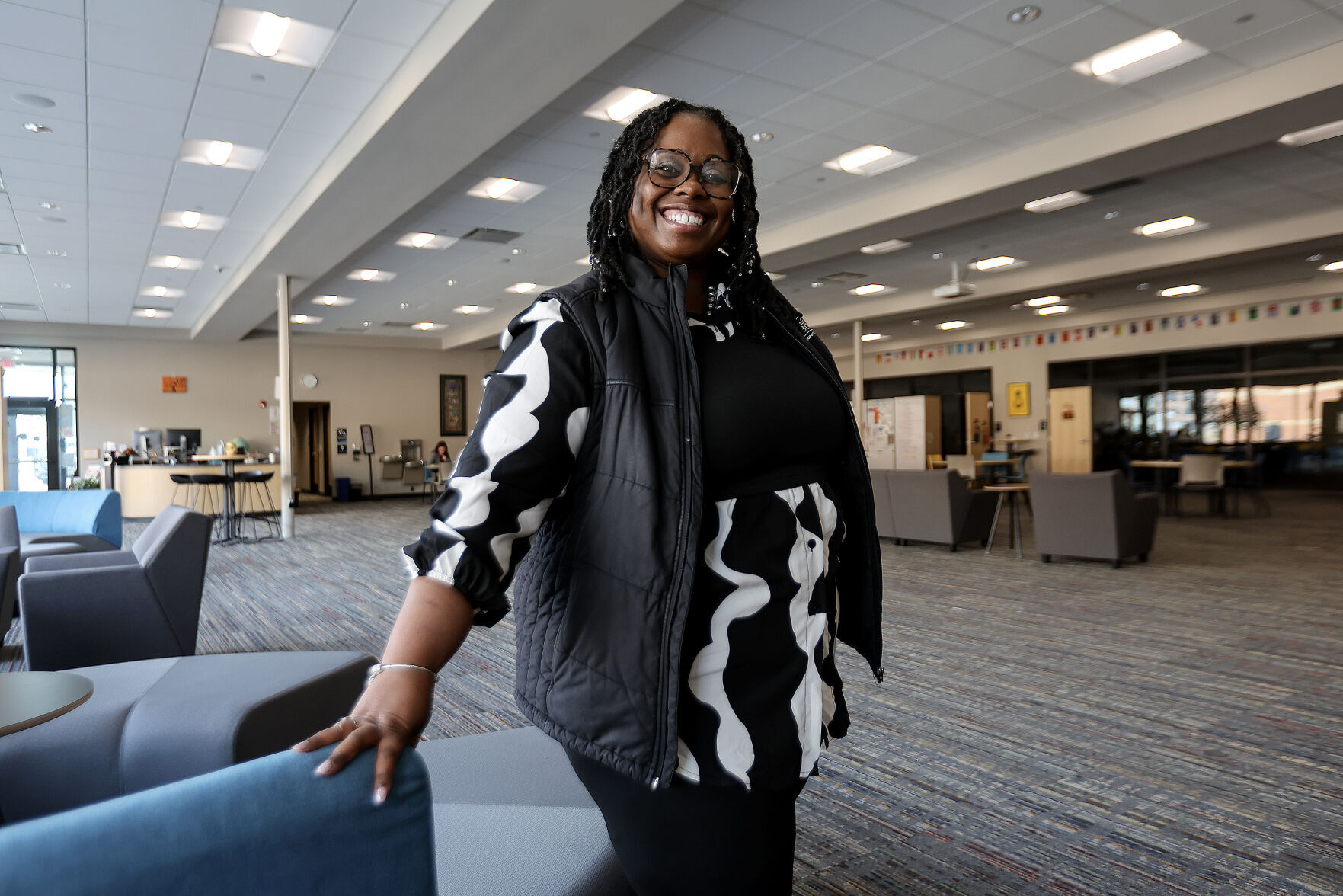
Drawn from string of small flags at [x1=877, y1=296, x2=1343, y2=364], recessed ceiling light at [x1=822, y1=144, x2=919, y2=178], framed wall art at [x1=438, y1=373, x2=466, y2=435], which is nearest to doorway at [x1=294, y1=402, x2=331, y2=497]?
framed wall art at [x1=438, y1=373, x2=466, y2=435]

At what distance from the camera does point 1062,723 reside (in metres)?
3.27

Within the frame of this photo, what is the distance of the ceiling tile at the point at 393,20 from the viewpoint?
16.0ft

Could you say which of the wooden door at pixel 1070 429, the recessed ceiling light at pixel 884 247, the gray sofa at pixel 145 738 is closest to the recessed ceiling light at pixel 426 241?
the recessed ceiling light at pixel 884 247

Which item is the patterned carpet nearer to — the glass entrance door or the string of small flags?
the string of small flags

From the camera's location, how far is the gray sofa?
7.44ft

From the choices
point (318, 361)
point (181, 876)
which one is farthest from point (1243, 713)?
point (318, 361)

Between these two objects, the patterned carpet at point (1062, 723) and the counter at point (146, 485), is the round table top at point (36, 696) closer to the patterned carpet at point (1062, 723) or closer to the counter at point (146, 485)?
the patterned carpet at point (1062, 723)

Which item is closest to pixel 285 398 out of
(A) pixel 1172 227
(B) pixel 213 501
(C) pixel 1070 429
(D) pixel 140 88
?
(B) pixel 213 501

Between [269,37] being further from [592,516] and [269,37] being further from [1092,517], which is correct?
[1092,517]

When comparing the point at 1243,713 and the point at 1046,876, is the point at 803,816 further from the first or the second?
the point at 1243,713

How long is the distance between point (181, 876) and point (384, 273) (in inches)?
478

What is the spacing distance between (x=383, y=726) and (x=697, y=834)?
15.7 inches

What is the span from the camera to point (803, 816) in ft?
8.14

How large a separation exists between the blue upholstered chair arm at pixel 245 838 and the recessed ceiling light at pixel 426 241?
9.76 m
